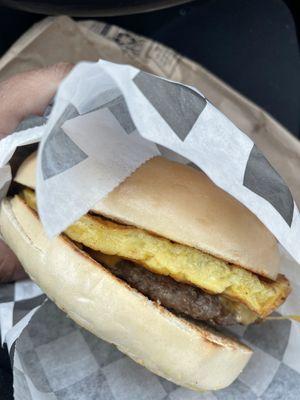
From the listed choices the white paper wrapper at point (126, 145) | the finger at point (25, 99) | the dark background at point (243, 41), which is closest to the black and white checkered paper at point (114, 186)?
the white paper wrapper at point (126, 145)

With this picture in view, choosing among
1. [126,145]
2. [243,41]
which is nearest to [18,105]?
[126,145]

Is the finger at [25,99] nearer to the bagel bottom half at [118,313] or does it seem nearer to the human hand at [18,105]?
the human hand at [18,105]

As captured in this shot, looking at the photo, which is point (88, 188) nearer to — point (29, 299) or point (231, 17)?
point (29, 299)

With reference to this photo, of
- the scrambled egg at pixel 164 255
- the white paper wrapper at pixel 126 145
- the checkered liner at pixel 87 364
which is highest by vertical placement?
the white paper wrapper at pixel 126 145

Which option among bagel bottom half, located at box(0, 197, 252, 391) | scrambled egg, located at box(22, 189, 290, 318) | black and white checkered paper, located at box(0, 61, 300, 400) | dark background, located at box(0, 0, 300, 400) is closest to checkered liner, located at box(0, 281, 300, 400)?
black and white checkered paper, located at box(0, 61, 300, 400)

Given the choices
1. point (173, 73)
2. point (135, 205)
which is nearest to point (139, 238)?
point (135, 205)

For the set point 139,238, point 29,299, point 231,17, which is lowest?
point 29,299
